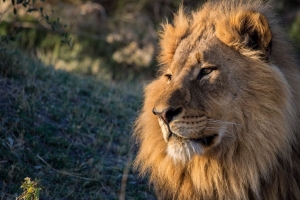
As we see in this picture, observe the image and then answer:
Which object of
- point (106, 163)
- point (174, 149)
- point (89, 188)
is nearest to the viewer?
point (174, 149)

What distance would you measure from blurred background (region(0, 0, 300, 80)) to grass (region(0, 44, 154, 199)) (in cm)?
400

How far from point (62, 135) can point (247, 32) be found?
237 cm

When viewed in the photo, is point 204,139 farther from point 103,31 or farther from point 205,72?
point 103,31

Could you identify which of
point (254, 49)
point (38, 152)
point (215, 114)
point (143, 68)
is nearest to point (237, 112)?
point (215, 114)

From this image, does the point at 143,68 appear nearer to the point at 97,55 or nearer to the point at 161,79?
the point at 97,55

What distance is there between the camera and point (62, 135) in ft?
19.8

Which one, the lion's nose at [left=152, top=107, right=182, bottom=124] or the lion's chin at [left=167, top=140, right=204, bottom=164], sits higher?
the lion's nose at [left=152, top=107, right=182, bottom=124]

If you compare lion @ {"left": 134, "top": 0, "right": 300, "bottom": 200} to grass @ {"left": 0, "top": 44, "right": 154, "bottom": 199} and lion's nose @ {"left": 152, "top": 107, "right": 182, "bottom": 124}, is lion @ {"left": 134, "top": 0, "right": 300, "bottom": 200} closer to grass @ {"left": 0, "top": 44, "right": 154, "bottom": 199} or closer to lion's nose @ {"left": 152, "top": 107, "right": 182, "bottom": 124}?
lion's nose @ {"left": 152, "top": 107, "right": 182, "bottom": 124}

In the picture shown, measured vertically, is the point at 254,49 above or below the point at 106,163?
above

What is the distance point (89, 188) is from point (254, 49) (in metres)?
1.97

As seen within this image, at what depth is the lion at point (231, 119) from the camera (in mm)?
4121

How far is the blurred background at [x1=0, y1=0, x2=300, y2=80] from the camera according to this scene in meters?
11.6

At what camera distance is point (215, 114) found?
4.16 meters

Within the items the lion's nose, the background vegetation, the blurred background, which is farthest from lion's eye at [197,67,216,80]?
the blurred background
